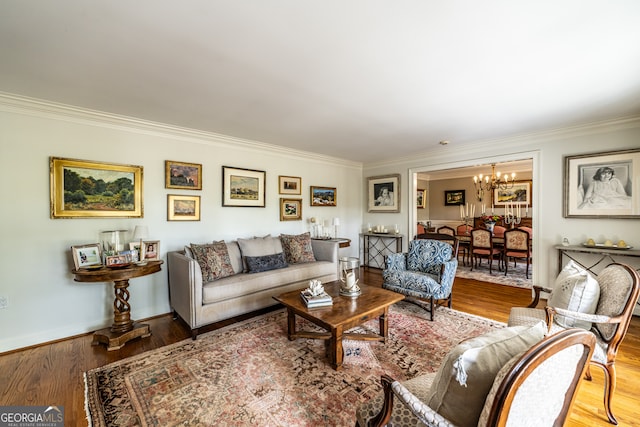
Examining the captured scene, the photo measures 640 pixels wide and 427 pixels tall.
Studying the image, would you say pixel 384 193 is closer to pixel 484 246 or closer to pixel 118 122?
pixel 484 246

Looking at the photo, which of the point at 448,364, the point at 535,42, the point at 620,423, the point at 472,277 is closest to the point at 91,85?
the point at 448,364

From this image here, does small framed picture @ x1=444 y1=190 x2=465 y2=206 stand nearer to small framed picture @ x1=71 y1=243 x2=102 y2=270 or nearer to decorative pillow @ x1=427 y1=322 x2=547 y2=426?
decorative pillow @ x1=427 y1=322 x2=547 y2=426

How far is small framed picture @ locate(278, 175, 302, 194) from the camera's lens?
16.0ft

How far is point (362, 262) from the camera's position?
21.0 ft

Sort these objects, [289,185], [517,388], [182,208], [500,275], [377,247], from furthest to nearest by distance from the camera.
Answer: [377,247]
[500,275]
[289,185]
[182,208]
[517,388]

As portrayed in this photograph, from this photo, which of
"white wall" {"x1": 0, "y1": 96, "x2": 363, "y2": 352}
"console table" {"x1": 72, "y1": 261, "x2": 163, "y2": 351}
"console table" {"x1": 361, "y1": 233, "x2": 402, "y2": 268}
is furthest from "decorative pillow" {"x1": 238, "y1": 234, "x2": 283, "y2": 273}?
"console table" {"x1": 361, "y1": 233, "x2": 402, "y2": 268}

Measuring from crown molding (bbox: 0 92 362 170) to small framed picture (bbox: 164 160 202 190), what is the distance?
0.37 m

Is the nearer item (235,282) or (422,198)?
(235,282)

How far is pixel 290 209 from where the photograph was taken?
5.02 meters

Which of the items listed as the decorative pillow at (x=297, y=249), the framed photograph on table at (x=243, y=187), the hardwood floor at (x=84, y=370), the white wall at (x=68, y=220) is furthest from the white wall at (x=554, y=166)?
the white wall at (x=68, y=220)

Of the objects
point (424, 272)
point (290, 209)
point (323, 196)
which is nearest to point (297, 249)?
point (290, 209)

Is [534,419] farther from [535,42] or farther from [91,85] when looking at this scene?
[91,85]

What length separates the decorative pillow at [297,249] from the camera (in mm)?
4223

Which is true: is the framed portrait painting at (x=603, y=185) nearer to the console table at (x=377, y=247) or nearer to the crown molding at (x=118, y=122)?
the console table at (x=377, y=247)
